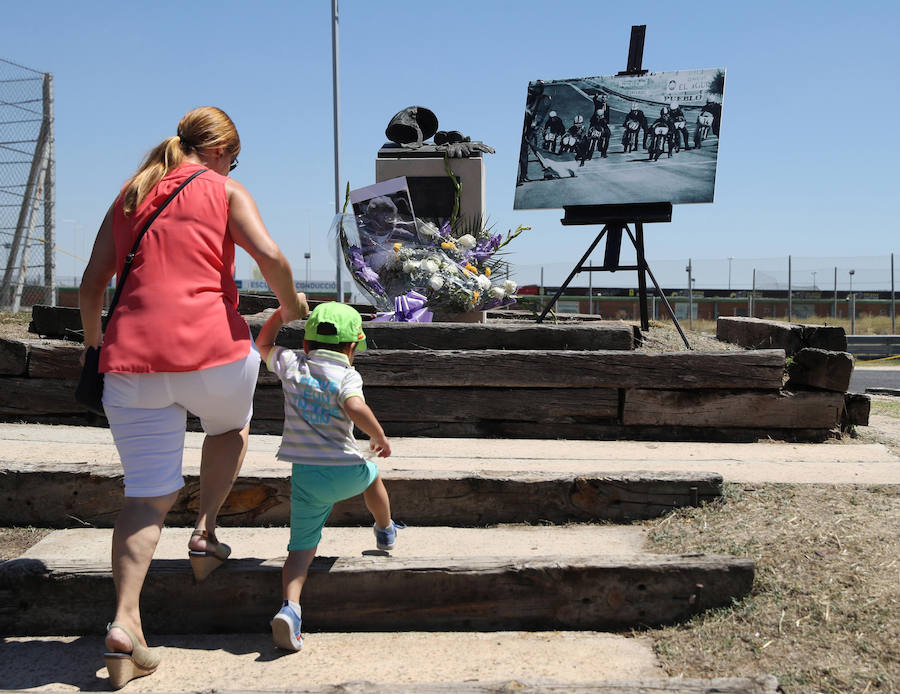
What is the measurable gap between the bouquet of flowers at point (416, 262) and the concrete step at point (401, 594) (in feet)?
13.1

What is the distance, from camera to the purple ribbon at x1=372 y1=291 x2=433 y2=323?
6.66 meters

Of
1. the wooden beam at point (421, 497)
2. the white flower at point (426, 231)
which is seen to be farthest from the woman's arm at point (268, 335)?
the white flower at point (426, 231)

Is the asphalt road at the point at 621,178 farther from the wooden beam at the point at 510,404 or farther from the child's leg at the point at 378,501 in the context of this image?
the child's leg at the point at 378,501

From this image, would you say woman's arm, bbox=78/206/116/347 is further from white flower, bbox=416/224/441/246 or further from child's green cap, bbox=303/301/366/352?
white flower, bbox=416/224/441/246

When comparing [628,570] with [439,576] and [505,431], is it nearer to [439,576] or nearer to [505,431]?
[439,576]

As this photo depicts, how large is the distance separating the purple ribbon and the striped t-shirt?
3854 mm

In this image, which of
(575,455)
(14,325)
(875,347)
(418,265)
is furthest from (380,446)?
(875,347)

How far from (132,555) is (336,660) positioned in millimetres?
744

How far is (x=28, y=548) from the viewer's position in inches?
133

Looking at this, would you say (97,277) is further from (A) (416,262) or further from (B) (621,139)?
(B) (621,139)

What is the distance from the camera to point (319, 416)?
2.72 m

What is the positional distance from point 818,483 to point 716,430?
4.81 ft

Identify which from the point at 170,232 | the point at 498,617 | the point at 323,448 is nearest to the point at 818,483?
the point at 498,617

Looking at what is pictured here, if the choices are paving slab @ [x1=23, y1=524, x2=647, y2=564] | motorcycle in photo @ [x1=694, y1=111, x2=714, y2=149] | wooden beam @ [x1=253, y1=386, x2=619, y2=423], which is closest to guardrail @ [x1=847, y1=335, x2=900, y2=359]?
motorcycle in photo @ [x1=694, y1=111, x2=714, y2=149]
